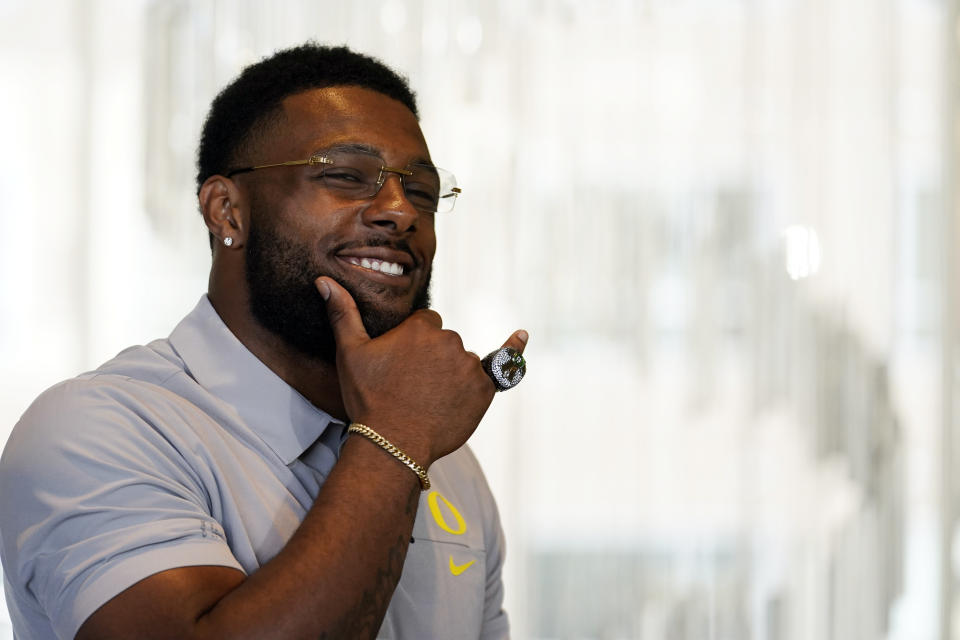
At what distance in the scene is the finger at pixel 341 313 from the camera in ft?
3.86

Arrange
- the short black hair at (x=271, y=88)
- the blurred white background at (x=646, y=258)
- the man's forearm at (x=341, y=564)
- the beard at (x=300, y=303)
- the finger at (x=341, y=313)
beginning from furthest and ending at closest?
the blurred white background at (x=646, y=258), the short black hair at (x=271, y=88), the beard at (x=300, y=303), the finger at (x=341, y=313), the man's forearm at (x=341, y=564)

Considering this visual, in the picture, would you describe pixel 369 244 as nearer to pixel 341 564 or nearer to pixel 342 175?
pixel 342 175

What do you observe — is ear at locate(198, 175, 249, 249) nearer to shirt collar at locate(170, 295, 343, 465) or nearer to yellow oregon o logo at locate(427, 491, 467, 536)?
A: shirt collar at locate(170, 295, 343, 465)

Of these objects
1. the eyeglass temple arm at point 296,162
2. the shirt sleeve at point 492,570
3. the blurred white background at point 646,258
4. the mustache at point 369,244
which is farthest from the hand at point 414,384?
the blurred white background at point 646,258

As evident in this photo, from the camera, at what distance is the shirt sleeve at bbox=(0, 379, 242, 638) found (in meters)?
0.92

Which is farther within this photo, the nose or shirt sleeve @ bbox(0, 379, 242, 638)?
the nose

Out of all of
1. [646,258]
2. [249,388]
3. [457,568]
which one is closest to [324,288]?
[249,388]

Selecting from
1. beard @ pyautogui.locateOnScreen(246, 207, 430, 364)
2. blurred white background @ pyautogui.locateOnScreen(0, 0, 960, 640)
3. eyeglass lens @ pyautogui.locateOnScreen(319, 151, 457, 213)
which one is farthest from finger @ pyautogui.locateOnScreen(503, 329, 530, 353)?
blurred white background @ pyautogui.locateOnScreen(0, 0, 960, 640)

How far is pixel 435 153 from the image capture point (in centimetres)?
302

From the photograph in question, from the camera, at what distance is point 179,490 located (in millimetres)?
1008

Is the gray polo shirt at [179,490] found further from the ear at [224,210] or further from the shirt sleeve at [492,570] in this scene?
the ear at [224,210]

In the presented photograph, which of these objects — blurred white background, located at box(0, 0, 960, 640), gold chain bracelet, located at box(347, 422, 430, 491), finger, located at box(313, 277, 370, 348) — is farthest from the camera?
blurred white background, located at box(0, 0, 960, 640)

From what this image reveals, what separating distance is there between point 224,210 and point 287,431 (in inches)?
14.1

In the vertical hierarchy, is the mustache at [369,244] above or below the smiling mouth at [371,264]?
above
